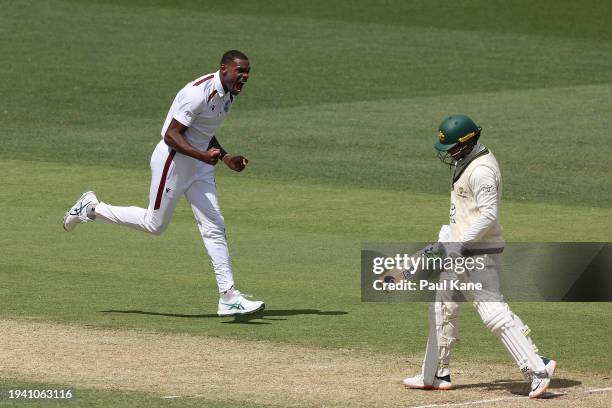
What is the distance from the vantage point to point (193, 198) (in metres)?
14.2

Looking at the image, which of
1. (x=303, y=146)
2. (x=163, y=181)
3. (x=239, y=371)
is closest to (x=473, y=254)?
(x=239, y=371)

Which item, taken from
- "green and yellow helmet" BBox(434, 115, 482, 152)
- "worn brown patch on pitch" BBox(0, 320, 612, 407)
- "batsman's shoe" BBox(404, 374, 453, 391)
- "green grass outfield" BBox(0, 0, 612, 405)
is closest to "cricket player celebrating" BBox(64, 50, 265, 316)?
"green grass outfield" BBox(0, 0, 612, 405)

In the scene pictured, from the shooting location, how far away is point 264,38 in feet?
138

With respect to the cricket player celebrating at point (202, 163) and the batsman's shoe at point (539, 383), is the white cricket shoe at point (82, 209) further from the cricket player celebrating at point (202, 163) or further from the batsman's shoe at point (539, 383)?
the batsman's shoe at point (539, 383)

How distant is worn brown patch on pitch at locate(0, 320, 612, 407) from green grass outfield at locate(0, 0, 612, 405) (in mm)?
549

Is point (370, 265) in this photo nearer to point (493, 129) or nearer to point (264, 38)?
point (493, 129)

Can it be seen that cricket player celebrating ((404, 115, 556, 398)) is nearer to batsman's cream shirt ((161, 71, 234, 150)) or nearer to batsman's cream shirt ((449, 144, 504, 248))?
batsman's cream shirt ((449, 144, 504, 248))

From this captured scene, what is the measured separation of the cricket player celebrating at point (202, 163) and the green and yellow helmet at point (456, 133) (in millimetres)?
3200

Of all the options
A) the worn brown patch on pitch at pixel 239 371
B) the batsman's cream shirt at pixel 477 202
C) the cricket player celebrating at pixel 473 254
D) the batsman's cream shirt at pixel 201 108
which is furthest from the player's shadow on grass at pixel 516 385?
the batsman's cream shirt at pixel 201 108

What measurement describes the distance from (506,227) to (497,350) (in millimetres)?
7105

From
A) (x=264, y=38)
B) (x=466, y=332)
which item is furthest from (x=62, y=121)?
(x=466, y=332)

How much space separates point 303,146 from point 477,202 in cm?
1699

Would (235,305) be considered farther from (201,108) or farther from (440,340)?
(440,340)

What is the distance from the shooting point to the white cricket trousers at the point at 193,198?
14023 mm
